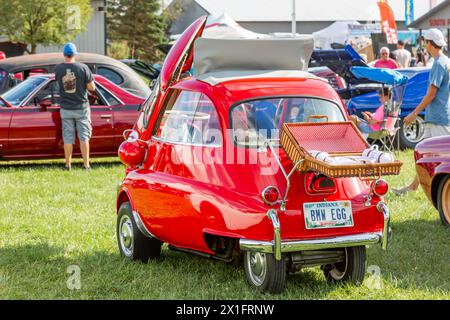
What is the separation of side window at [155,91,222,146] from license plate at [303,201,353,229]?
33.5 inches

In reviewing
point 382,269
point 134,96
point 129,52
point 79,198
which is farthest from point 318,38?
point 382,269

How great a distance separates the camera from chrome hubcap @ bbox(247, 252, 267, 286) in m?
5.56

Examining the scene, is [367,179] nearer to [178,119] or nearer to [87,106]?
[178,119]

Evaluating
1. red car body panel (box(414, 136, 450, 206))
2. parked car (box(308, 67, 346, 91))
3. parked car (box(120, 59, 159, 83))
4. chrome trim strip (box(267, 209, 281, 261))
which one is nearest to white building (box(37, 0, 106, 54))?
parked car (box(120, 59, 159, 83))

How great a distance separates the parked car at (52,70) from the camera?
544 inches

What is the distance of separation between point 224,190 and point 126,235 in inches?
61.9

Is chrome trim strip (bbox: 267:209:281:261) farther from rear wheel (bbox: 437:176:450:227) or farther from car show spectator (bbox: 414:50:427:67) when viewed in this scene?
car show spectator (bbox: 414:50:427:67)

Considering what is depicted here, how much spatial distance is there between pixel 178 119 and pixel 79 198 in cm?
387

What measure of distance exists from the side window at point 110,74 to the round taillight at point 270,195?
9.17 meters

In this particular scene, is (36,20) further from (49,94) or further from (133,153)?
(133,153)

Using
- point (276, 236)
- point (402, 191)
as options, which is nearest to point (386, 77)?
point (402, 191)

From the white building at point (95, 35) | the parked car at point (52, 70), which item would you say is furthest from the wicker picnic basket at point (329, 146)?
the white building at point (95, 35)

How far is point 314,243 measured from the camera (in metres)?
5.34
